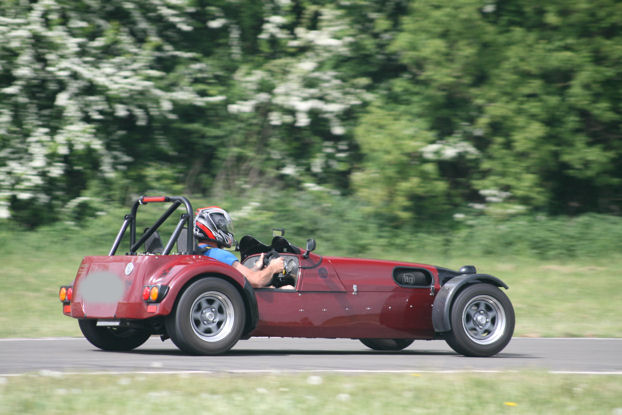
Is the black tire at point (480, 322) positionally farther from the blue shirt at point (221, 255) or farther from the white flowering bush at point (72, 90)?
the white flowering bush at point (72, 90)

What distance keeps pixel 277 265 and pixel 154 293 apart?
132cm

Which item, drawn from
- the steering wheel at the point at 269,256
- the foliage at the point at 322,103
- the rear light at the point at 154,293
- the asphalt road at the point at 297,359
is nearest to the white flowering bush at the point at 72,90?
the foliage at the point at 322,103

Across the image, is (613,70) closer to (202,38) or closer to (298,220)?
(298,220)

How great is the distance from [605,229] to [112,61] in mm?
10612

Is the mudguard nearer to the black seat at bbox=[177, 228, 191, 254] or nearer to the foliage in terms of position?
the black seat at bbox=[177, 228, 191, 254]

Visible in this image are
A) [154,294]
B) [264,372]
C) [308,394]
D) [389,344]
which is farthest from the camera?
[389,344]

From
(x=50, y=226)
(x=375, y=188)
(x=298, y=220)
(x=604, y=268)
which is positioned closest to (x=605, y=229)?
(x=604, y=268)

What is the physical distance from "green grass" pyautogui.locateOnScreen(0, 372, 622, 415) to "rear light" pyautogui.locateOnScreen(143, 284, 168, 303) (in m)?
1.60

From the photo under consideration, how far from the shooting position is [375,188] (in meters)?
19.5

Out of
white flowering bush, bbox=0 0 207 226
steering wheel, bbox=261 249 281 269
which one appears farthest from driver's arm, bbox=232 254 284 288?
white flowering bush, bbox=0 0 207 226

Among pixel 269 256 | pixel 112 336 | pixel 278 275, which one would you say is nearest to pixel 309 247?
pixel 278 275

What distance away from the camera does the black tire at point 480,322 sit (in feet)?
30.3

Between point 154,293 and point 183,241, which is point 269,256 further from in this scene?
point 154,293

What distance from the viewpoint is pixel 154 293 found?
324 inches
